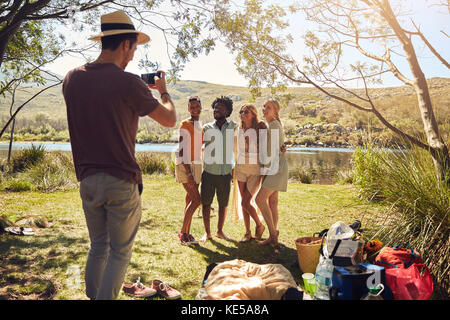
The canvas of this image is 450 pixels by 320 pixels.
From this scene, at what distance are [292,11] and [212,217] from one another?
4.55 meters

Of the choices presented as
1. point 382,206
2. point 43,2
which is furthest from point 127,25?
point 382,206

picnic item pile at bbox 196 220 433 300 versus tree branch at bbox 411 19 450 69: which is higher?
tree branch at bbox 411 19 450 69

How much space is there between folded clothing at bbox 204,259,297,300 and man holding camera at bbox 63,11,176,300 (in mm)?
900

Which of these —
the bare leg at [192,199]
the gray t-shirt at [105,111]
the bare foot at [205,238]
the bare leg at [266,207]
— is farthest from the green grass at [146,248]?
the gray t-shirt at [105,111]

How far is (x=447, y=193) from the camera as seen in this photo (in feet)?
11.4

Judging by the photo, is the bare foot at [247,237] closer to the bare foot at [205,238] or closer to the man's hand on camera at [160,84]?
the bare foot at [205,238]

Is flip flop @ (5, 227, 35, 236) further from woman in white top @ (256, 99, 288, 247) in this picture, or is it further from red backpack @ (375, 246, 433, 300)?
red backpack @ (375, 246, 433, 300)

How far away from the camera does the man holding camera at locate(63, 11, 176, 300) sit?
2.08 metres

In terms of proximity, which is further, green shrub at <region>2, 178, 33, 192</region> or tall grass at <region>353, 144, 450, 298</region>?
green shrub at <region>2, 178, 33, 192</region>

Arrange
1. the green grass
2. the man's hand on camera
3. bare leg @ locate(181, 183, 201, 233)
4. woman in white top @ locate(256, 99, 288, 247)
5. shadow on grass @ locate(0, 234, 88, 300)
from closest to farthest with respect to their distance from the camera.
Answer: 1. the man's hand on camera
2. shadow on grass @ locate(0, 234, 88, 300)
3. the green grass
4. woman in white top @ locate(256, 99, 288, 247)
5. bare leg @ locate(181, 183, 201, 233)

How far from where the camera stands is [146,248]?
15.3 ft

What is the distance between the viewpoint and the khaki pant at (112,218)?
7.00 ft

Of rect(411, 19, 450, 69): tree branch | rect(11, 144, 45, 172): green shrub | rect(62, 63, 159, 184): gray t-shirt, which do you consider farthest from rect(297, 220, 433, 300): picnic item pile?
rect(11, 144, 45, 172): green shrub
